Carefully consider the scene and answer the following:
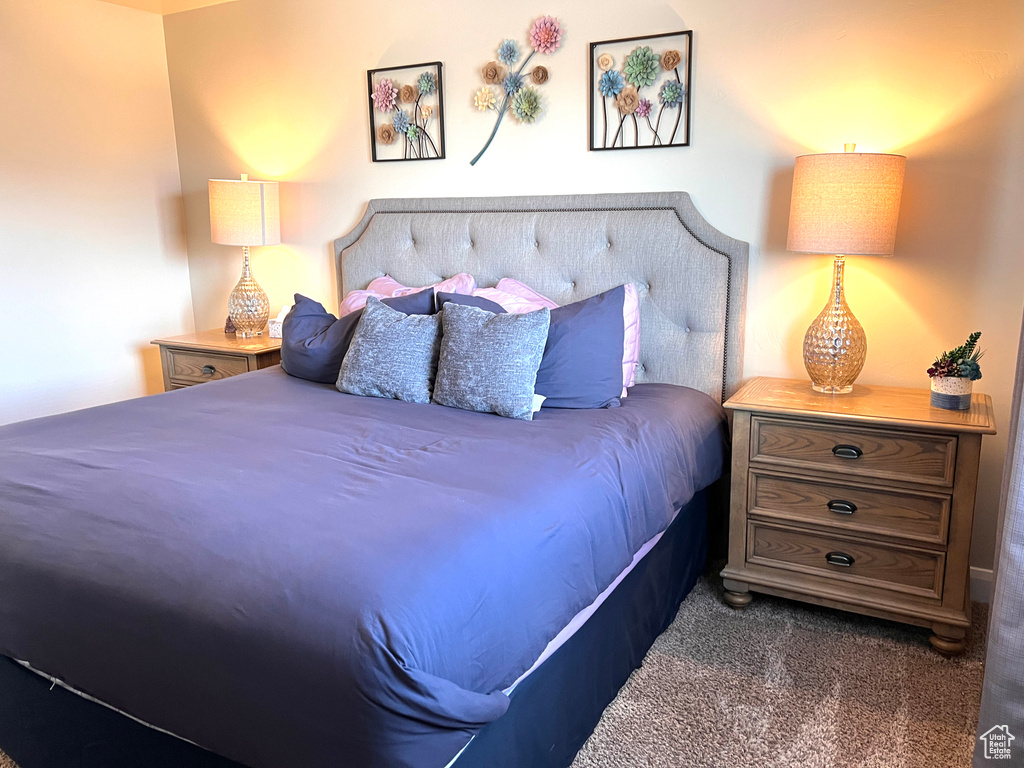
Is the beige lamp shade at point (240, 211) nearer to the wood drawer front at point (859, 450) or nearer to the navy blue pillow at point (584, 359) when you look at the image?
the navy blue pillow at point (584, 359)

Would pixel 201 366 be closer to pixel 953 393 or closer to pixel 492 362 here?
pixel 492 362

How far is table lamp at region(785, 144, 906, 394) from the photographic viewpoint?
86.2 inches

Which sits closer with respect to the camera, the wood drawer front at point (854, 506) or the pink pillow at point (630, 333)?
the wood drawer front at point (854, 506)

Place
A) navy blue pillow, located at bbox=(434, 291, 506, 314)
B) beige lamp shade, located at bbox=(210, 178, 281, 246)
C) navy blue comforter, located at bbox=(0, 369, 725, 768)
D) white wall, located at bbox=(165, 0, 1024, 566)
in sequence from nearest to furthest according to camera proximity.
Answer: navy blue comforter, located at bbox=(0, 369, 725, 768), white wall, located at bbox=(165, 0, 1024, 566), navy blue pillow, located at bbox=(434, 291, 506, 314), beige lamp shade, located at bbox=(210, 178, 281, 246)

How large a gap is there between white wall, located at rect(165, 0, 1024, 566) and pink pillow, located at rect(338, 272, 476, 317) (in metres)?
0.41

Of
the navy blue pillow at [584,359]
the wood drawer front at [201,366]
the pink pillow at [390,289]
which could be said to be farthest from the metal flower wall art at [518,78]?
the wood drawer front at [201,366]

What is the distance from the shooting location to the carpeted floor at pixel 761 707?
5.14 ft

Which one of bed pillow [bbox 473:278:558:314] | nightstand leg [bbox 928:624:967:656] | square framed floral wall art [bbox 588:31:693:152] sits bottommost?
nightstand leg [bbox 928:624:967:656]

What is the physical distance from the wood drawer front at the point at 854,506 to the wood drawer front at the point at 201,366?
7.44ft

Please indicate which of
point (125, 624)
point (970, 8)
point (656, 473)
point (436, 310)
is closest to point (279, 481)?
point (125, 624)

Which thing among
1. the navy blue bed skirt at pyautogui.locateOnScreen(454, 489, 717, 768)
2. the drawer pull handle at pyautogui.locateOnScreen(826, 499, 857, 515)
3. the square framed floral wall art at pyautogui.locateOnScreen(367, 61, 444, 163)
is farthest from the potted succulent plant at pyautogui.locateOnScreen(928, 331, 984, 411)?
the square framed floral wall art at pyautogui.locateOnScreen(367, 61, 444, 163)

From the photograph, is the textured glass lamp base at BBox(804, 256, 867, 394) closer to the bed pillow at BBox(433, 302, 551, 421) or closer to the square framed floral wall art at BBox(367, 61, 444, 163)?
the bed pillow at BBox(433, 302, 551, 421)

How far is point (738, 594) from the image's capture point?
95.5 inches

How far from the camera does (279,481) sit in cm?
171
